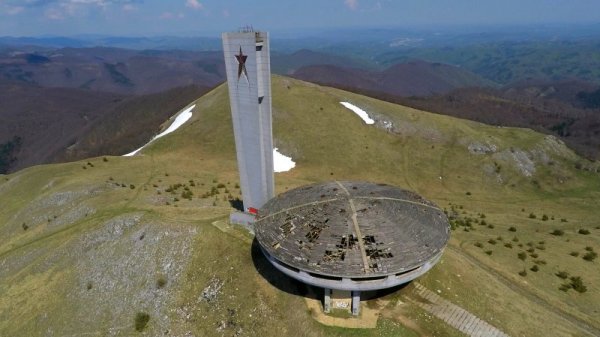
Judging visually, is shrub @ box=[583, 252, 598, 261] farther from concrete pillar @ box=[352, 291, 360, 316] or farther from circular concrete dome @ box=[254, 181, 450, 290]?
concrete pillar @ box=[352, 291, 360, 316]

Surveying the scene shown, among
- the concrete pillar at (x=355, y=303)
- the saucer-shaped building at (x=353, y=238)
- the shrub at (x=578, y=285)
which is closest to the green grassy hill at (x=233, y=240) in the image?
the shrub at (x=578, y=285)

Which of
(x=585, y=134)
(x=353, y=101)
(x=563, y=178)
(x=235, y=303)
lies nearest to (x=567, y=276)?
(x=235, y=303)

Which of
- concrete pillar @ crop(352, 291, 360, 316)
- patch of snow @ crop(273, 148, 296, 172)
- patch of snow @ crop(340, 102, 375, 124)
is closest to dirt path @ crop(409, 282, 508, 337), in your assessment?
concrete pillar @ crop(352, 291, 360, 316)

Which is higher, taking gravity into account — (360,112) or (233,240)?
(233,240)

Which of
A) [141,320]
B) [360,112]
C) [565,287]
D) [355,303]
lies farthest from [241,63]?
[360,112]

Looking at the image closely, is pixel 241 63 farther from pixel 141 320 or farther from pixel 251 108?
pixel 141 320

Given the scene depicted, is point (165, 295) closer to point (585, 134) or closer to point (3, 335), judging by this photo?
point (3, 335)
